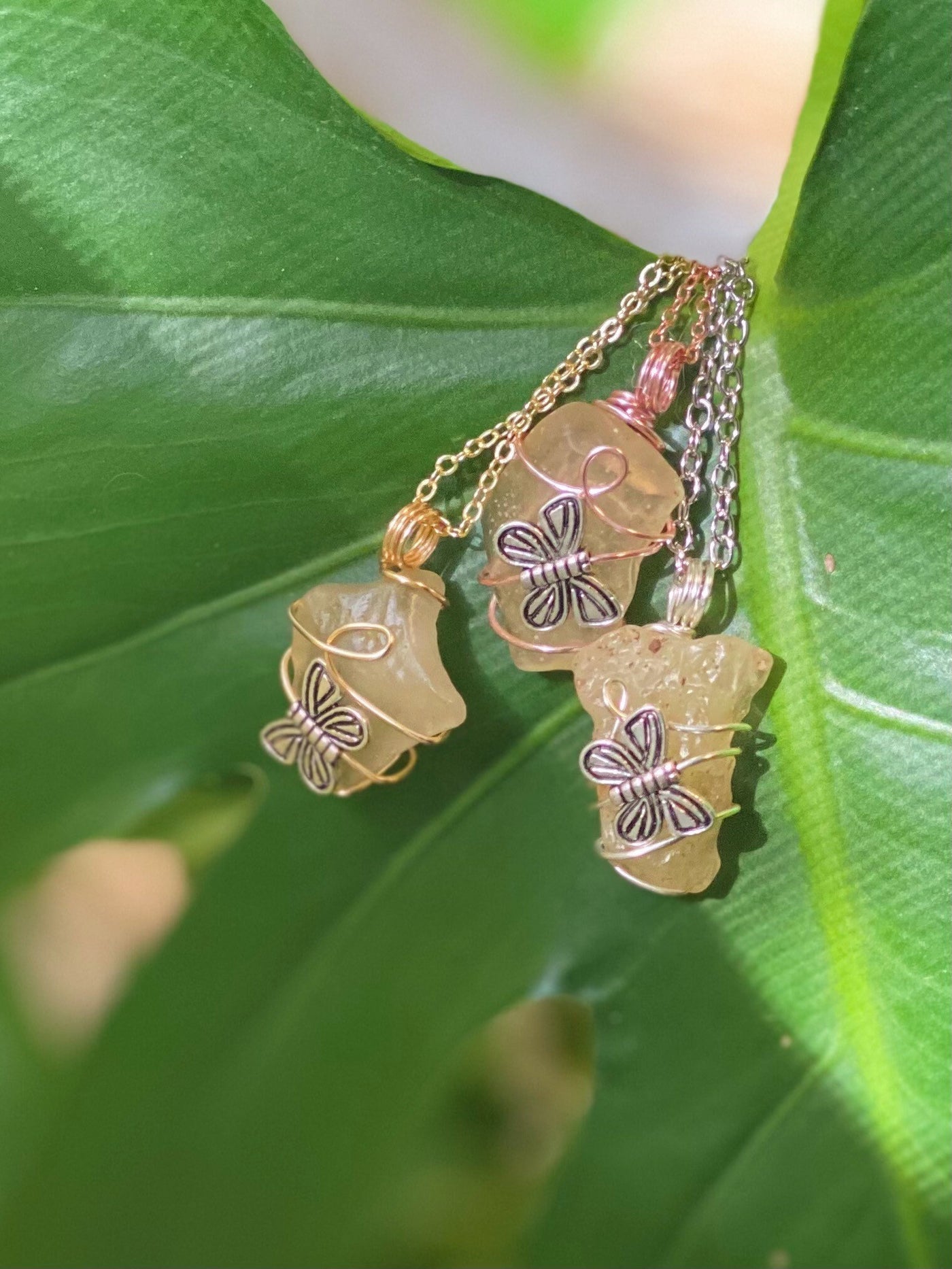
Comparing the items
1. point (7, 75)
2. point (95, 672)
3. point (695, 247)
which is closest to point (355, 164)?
point (7, 75)

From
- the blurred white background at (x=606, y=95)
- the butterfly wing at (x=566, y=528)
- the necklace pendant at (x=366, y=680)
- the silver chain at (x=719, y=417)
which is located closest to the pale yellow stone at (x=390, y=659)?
the necklace pendant at (x=366, y=680)

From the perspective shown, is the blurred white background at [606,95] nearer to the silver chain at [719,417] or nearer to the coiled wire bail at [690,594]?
the silver chain at [719,417]

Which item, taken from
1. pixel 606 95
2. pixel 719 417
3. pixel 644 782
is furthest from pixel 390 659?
pixel 606 95

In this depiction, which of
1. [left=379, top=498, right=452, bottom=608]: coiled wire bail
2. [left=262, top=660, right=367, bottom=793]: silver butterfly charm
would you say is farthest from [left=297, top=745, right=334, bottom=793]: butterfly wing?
[left=379, top=498, right=452, bottom=608]: coiled wire bail

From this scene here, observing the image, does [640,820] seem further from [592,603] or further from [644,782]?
[592,603]

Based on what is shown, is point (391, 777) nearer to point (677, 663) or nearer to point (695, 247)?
point (677, 663)

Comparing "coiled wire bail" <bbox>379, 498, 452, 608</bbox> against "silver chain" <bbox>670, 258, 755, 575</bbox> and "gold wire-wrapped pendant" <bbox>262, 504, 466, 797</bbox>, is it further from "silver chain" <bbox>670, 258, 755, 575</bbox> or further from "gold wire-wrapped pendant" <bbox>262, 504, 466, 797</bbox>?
"silver chain" <bbox>670, 258, 755, 575</bbox>
